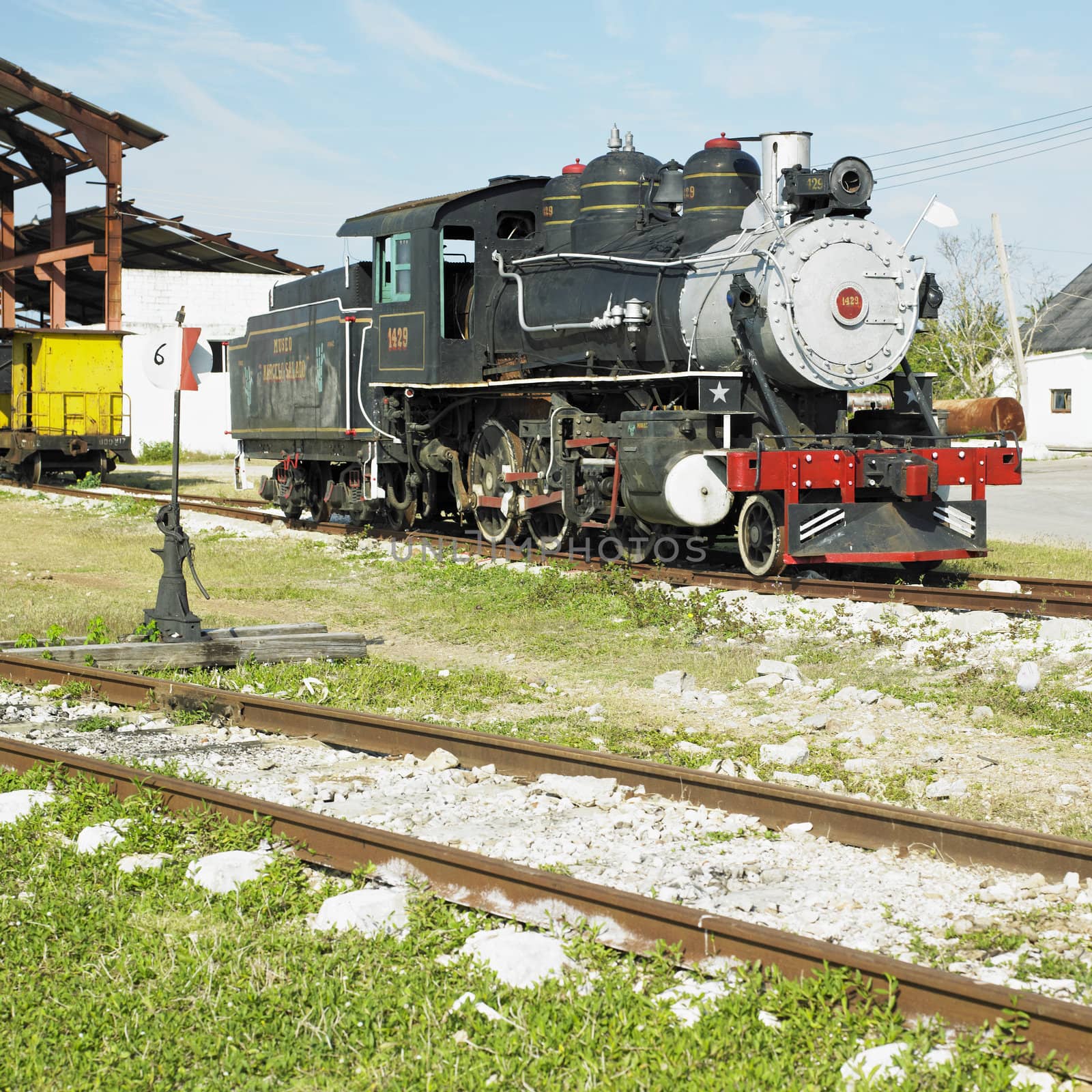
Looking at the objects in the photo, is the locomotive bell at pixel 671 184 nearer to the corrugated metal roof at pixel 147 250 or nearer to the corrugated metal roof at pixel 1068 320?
the corrugated metal roof at pixel 147 250

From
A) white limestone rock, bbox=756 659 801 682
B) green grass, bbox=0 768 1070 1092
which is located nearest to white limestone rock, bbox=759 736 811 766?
white limestone rock, bbox=756 659 801 682

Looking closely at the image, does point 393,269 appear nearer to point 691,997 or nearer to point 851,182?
point 851,182

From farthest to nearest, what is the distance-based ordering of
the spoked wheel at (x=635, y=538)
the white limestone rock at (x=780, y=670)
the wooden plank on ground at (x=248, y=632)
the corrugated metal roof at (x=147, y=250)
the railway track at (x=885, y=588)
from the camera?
the corrugated metal roof at (x=147, y=250) → the spoked wheel at (x=635, y=538) → the railway track at (x=885, y=588) → the wooden plank on ground at (x=248, y=632) → the white limestone rock at (x=780, y=670)

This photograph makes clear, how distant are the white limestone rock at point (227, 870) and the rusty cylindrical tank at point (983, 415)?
1262cm

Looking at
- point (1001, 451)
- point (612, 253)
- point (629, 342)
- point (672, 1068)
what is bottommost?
point (672, 1068)

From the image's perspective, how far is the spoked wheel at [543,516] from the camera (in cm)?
1359

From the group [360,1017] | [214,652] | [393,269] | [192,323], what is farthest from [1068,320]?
[360,1017]

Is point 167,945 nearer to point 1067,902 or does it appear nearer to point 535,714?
point 1067,902

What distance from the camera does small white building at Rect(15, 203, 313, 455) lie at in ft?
121

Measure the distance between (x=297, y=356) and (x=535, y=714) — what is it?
37.4 ft

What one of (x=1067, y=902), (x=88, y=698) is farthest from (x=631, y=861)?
(x=88, y=698)

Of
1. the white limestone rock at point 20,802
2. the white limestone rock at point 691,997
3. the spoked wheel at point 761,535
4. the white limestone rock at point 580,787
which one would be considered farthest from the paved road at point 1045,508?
the white limestone rock at point 691,997

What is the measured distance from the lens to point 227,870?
15.3 ft

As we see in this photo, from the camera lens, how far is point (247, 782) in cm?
599
